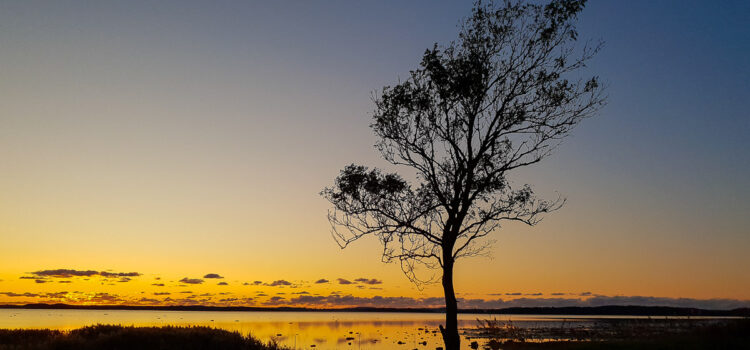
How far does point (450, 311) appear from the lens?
22672 mm

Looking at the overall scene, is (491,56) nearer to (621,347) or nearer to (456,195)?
(456,195)

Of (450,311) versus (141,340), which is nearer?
(450,311)

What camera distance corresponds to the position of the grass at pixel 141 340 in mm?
23156

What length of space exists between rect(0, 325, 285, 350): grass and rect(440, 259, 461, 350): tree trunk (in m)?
10.2

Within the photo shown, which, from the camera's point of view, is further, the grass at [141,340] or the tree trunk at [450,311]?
the grass at [141,340]

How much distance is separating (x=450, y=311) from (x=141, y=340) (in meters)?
14.4

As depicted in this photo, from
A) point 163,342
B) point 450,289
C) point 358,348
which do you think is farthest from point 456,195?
point 358,348

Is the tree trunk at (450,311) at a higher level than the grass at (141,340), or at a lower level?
higher

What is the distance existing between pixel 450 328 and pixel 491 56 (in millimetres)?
12534

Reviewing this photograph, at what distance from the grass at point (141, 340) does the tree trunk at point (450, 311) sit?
10.2 meters

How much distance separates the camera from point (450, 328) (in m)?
22.4

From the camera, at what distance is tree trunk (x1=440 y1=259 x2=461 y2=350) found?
72.3 ft

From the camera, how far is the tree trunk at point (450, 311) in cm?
2203

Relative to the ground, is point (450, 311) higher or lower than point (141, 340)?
higher
